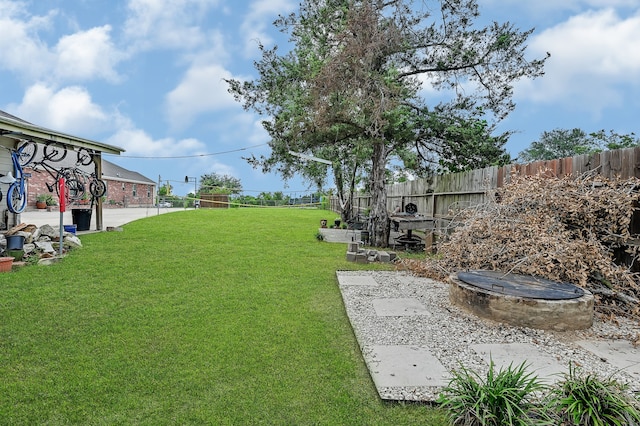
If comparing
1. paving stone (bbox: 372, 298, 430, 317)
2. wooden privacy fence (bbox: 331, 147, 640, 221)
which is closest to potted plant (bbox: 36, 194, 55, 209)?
wooden privacy fence (bbox: 331, 147, 640, 221)

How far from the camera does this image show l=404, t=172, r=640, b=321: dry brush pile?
3.66 metres

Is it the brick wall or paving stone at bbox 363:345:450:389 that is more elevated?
the brick wall

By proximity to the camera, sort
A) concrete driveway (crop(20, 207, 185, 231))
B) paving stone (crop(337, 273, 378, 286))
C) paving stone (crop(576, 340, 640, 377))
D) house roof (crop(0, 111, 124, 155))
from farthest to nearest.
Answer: concrete driveway (crop(20, 207, 185, 231))
house roof (crop(0, 111, 124, 155))
paving stone (crop(337, 273, 378, 286))
paving stone (crop(576, 340, 640, 377))

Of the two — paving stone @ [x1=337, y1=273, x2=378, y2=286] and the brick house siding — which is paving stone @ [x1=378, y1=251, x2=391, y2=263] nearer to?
paving stone @ [x1=337, y1=273, x2=378, y2=286]

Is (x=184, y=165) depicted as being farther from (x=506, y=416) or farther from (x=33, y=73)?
(x=506, y=416)

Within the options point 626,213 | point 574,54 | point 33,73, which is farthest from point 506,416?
point 33,73

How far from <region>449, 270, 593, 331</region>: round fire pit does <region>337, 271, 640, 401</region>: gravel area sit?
8 centimetres

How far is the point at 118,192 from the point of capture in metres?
23.9

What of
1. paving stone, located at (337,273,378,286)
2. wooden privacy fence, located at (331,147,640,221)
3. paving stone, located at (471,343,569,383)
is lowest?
paving stone, located at (471,343,569,383)

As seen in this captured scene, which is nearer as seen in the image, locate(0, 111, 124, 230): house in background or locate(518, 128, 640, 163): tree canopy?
locate(0, 111, 124, 230): house in background

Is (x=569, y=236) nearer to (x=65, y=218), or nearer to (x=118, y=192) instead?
(x=65, y=218)

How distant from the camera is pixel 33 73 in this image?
896cm

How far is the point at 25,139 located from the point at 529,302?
9695 mm

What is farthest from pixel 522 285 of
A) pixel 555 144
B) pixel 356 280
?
pixel 555 144
